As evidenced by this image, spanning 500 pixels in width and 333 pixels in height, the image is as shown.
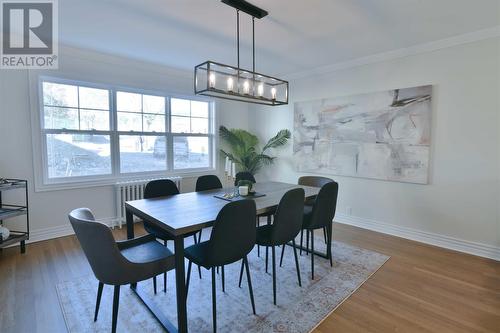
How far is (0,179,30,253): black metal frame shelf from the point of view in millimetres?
2855

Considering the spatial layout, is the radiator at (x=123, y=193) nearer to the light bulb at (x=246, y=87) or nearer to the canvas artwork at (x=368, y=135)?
the light bulb at (x=246, y=87)

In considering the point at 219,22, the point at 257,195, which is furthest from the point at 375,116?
the point at 219,22

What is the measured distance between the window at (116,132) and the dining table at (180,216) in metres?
1.91

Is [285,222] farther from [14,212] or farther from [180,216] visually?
[14,212]

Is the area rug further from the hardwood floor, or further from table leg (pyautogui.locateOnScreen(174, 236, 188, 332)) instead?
table leg (pyautogui.locateOnScreen(174, 236, 188, 332))

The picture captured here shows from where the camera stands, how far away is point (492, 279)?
8.37ft

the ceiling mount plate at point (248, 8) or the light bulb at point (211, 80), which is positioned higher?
the ceiling mount plate at point (248, 8)

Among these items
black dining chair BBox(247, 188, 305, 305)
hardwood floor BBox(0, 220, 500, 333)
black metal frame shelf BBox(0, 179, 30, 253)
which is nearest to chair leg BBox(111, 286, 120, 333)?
hardwood floor BBox(0, 220, 500, 333)

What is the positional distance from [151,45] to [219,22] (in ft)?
3.68

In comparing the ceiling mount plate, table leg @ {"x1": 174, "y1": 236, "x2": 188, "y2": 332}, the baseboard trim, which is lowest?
the baseboard trim

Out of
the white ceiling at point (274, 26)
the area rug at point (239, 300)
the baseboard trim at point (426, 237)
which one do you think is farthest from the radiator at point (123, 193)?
the baseboard trim at point (426, 237)

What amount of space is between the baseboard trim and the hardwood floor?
0.12 meters

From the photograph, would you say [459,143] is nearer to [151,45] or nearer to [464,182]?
[464,182]

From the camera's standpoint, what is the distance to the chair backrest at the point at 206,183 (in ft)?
10.5
